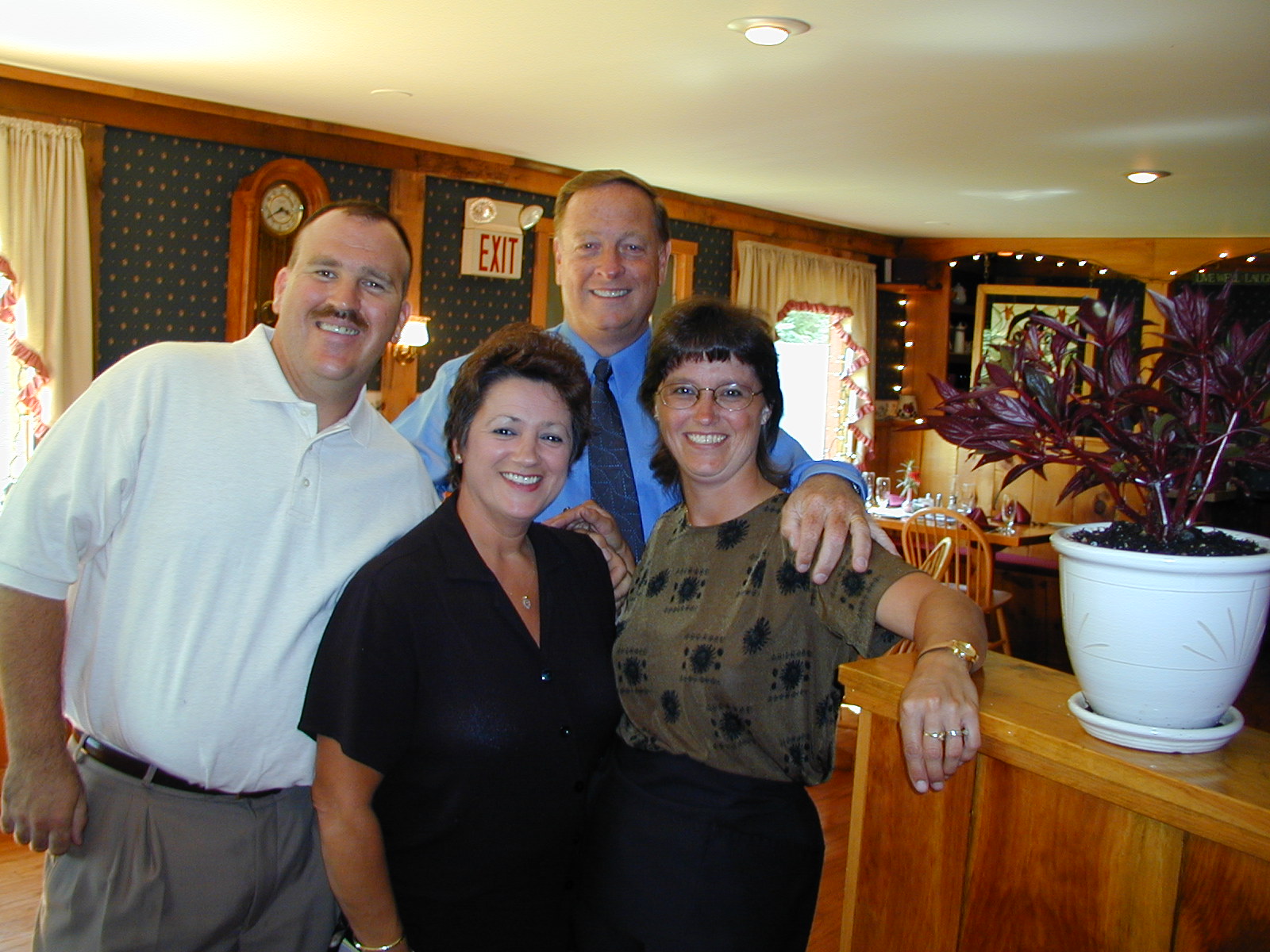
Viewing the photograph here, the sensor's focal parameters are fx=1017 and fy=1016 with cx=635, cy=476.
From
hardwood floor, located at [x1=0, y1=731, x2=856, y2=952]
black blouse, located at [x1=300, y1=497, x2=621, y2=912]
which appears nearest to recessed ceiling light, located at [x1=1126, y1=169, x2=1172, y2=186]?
hardwood floor, located at [x1=0, y1=731, x2=856, y2=952]

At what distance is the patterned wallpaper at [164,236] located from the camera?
5.24 metres

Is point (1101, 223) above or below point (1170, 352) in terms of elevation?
above

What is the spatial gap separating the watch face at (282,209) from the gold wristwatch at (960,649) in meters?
5.19

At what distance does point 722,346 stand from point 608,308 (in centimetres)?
63

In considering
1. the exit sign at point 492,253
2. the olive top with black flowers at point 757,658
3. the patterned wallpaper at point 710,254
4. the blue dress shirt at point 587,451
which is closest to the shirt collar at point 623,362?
the blue dress shirt at point 587,451

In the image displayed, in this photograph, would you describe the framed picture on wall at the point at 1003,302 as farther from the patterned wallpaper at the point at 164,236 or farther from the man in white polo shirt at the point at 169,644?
the man in white polo shirt at the point at 169,644


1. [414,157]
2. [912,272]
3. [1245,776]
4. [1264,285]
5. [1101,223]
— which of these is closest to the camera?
[1245,776]

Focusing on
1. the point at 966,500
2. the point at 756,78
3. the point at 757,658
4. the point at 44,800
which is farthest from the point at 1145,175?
the point at 44,800

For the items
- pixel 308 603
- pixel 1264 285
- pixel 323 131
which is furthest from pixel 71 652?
pixel 1264 285

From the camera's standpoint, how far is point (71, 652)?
1710 millimetres

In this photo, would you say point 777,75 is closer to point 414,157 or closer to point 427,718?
point 414,157

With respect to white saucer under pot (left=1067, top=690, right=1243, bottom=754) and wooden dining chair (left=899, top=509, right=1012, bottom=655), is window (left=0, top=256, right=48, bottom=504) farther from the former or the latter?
white saucer under pot (left=1067, top=690, right=1243, bottom=754)

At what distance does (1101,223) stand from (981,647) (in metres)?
7.83

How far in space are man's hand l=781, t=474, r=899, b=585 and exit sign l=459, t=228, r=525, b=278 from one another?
5.31 metres
